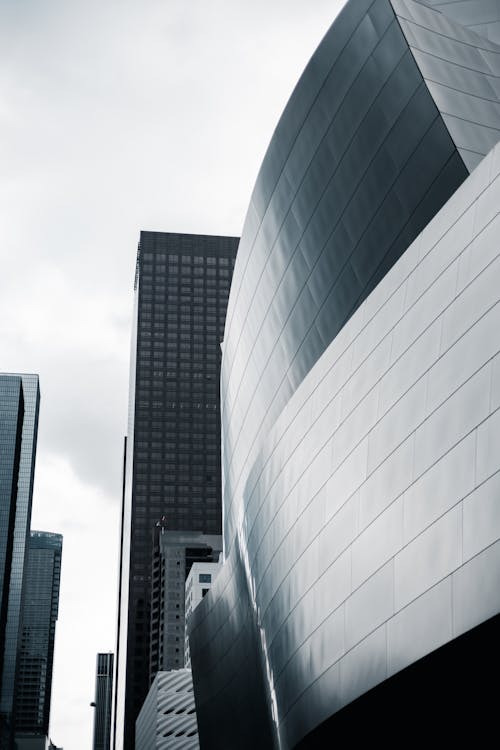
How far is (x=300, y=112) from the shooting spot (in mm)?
28203

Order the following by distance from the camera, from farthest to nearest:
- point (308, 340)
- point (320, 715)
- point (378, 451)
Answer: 1. point (308, 340)
2. point (320, 715)
3. point (378, 451)

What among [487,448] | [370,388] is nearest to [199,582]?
[370,388]

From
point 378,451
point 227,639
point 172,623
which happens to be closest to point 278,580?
point 378,451

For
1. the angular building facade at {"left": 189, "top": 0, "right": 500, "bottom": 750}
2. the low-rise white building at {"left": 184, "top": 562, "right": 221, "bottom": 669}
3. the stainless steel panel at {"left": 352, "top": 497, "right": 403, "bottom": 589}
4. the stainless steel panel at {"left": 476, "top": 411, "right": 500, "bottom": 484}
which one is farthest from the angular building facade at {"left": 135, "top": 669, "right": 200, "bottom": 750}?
the stainless steel panel at {"left": 476, "top": 411, "right": 500, "bottom": 484}

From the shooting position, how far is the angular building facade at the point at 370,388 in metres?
15.5

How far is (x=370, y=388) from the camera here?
1981 centimetres

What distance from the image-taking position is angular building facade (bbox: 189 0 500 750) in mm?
15453

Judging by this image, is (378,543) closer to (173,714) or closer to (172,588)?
(173,714)

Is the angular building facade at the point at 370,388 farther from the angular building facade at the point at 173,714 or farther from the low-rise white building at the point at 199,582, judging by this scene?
the low-rise white building at the point at 199,582

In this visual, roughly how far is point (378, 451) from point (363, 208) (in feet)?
27.6

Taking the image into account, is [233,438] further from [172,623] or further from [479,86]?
[172,623]

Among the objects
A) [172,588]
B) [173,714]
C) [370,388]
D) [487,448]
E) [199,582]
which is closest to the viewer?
[487,448]

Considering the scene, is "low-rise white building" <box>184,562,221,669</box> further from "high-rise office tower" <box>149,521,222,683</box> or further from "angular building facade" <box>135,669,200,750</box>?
"angular building facade" <box>135,669,200,750</box>

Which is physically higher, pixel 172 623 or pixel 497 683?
pixel 172 623
